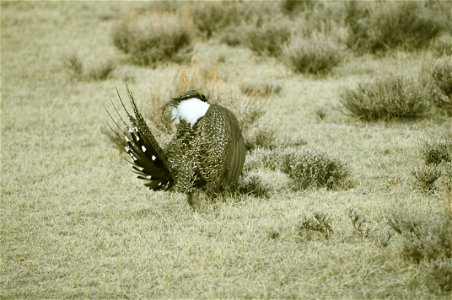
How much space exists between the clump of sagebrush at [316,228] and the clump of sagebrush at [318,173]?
1.18 metres

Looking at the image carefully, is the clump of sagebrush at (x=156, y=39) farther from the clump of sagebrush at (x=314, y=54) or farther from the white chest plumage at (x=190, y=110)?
the white chest plumage at (x=190, y=110)

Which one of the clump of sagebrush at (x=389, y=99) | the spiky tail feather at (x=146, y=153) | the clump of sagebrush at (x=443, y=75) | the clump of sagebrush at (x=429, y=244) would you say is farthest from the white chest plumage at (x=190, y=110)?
the clump of sagebrush at (x=443, y=75)

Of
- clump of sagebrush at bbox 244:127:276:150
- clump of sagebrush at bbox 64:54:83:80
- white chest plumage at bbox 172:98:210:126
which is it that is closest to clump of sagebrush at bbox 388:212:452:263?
white chest plumage at bbox 172:98:210:126

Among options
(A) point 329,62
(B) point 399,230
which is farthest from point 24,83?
(B) point 399,230

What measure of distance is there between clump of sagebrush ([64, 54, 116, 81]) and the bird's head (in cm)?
673

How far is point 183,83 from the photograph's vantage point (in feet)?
26.9

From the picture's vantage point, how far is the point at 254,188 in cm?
618

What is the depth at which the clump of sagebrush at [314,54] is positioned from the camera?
1093cm

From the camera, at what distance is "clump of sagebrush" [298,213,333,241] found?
194 inches

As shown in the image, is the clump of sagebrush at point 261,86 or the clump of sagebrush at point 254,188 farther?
the clump of sagebrush at point 261,86

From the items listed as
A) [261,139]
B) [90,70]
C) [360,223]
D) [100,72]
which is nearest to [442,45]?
[261,139]

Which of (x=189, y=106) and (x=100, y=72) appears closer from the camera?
(x=189, y=106)

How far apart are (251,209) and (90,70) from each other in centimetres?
725

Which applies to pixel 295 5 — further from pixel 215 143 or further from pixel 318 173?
pixel 215 143
